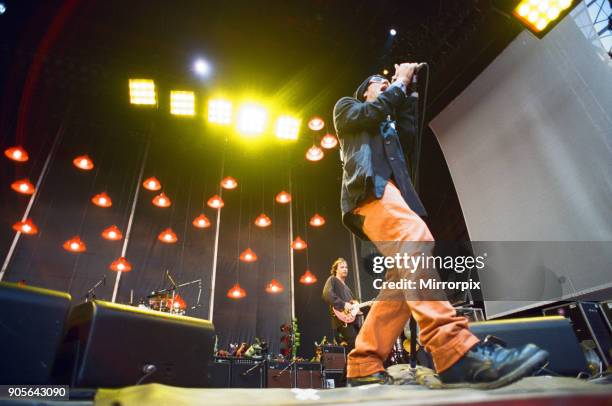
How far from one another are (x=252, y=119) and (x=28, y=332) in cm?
663

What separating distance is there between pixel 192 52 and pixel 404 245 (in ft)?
21.7

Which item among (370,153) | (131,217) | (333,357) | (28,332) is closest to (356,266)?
(333,357)

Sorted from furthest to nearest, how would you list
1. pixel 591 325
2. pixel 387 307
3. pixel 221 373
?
pixel 221 373, pixel 591 325, pixel 387 307

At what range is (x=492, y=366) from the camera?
108cm

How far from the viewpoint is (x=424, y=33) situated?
18.5 ft

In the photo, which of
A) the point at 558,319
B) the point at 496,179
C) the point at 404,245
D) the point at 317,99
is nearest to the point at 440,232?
the point at 496,179

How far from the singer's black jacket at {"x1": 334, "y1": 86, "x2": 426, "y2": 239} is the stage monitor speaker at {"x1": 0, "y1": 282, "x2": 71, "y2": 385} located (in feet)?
4.27

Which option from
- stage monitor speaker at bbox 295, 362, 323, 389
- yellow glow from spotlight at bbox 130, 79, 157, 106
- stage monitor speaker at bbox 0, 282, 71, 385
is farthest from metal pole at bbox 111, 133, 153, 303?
stage monitor speaker at bbox 0, 282, 71, 385

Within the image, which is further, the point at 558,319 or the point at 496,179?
the point at 496,179

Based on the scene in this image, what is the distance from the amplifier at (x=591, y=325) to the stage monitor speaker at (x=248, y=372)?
4294mm

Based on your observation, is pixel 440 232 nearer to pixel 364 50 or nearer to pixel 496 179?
pixel 496 179

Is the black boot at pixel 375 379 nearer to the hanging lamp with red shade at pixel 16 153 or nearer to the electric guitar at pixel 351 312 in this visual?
the electric guitar at pixel 351 312

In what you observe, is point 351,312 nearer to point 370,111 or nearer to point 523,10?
point 370,111

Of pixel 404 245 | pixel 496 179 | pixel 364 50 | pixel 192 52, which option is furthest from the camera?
pixel 192 52
